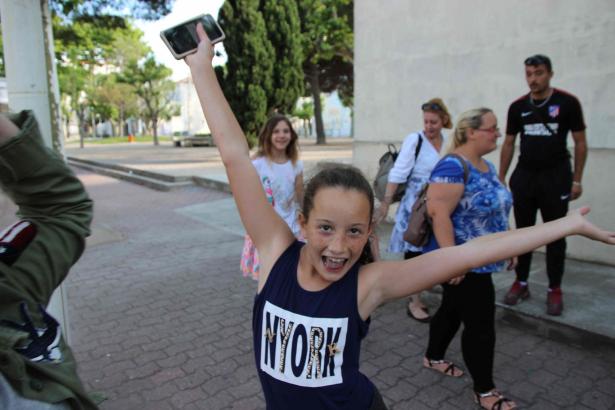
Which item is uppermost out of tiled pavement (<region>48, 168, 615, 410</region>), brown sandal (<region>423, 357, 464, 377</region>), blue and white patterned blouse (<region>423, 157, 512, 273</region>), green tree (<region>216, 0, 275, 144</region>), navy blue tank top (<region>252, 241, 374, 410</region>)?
green tree (<region>216, 0, 275, 144</region>)

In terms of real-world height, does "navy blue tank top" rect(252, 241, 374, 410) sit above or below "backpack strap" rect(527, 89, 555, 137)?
below

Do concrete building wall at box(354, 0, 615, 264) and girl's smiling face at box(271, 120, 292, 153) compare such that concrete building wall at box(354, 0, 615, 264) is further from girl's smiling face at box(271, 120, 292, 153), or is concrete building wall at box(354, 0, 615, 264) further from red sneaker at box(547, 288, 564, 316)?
girl's smiling face at box(271, 120, 292, 153)

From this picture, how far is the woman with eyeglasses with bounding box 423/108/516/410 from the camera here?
281cm

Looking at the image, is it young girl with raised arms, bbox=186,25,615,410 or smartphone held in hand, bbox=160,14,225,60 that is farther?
smartphone held in hand, bbox=160,14,225,60

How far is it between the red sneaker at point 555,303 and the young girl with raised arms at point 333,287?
283 centimetres

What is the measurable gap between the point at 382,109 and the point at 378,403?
637 cm

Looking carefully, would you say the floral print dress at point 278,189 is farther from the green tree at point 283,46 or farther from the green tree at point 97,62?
the green tree at point 283,46

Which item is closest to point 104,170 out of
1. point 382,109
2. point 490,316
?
point 382,109

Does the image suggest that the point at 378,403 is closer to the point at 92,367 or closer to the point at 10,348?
the point at 10,348

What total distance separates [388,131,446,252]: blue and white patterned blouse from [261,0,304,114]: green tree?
13.4m

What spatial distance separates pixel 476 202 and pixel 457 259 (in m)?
1.40

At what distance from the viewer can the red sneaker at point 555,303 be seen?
13.0 ft

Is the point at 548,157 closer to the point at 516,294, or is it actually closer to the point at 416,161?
the point at 416,161

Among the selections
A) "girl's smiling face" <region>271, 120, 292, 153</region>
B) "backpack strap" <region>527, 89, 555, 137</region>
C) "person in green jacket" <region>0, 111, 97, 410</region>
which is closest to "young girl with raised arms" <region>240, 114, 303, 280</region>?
"girl's smiling face" <region>271, 120, 292, 153</region>
